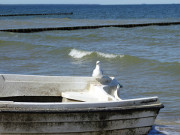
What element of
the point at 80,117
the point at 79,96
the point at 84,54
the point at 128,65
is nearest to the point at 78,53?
the point at 84,54

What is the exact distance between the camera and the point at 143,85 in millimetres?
12180

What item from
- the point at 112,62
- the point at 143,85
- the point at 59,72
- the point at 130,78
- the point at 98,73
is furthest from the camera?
the point at 112,62

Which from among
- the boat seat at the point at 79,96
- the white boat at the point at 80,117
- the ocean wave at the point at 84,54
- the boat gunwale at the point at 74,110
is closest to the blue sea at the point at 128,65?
the ocean wave at the point at 84,54

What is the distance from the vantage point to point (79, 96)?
7.52 metres

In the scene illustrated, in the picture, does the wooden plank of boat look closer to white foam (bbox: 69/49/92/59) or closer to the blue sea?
the blue sea

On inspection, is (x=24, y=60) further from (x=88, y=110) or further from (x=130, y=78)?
(x=88, y=110)

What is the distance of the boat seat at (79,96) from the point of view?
24.1 ft

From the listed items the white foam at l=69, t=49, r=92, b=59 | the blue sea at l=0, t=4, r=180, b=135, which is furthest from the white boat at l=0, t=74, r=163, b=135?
the white foam at l=69, t=49, r=92, b=59

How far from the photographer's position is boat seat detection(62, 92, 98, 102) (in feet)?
24.1

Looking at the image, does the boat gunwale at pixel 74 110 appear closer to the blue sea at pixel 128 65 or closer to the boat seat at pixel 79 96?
the boat seat at pixel 79 96

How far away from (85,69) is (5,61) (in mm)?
4194

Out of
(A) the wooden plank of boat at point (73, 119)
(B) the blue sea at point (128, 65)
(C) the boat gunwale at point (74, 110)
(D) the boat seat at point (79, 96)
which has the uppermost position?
(B) the blue sea at point (128, 65)

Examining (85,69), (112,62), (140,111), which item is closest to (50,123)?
(140,111)

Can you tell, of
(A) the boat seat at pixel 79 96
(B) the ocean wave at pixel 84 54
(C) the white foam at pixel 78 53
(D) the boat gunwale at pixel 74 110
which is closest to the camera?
(D) the boat gunwale at pixel 74 110
